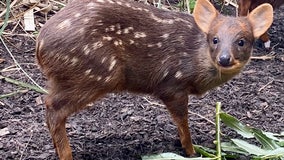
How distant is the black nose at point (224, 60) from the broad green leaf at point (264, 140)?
23.0 inches

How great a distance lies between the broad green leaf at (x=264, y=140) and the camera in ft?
14.4

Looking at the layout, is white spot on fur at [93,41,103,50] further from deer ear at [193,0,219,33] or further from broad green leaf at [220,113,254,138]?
broad green leaf at [220,113,254,138]

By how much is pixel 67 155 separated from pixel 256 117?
4.92ft

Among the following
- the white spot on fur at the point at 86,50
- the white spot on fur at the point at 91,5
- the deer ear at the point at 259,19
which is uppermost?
the deer ear at the point at 259,19

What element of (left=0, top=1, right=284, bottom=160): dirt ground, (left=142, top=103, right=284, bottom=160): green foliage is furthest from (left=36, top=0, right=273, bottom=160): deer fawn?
(left=0, top=1, right=284, bottom=160): dirt ground

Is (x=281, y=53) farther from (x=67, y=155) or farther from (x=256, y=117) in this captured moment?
(x=67, y=155)

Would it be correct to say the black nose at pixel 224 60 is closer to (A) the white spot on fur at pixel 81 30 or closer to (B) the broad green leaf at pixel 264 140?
(B) the broad green leaf at pixel 264 140

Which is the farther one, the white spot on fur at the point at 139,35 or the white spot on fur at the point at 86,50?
the white spot on fur at the point at 139,35

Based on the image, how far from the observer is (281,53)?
616cm

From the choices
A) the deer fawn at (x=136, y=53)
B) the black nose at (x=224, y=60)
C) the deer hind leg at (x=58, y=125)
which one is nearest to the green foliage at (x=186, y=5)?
the deer fawn at (x=136, y=53)

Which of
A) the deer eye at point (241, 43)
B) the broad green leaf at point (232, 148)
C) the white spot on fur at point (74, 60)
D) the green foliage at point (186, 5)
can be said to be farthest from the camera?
the green foliage at point (186, 5)

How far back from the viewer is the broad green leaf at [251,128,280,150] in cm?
438

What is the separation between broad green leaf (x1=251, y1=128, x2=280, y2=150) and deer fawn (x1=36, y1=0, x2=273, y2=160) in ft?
1.26

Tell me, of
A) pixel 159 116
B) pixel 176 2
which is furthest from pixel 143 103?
pixel 176 2
